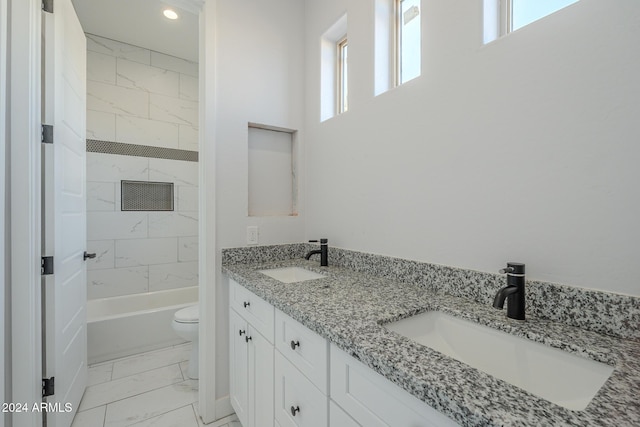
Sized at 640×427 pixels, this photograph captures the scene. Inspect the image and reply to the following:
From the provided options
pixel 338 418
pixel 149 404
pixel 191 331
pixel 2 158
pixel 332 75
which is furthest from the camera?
pixel 191 331

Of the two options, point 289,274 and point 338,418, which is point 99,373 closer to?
point 289,274

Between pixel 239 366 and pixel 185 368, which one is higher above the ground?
pixel 239 366

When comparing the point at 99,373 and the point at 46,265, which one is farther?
the point at 99,373

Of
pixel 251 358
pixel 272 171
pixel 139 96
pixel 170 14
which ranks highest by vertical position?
pixel 170 14

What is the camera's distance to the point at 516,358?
0.76 m

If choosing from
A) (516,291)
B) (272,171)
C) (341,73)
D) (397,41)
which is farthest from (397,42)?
(516,291)

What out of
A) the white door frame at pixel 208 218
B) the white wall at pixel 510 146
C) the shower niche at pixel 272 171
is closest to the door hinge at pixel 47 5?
the white door frame at pixel 208 218

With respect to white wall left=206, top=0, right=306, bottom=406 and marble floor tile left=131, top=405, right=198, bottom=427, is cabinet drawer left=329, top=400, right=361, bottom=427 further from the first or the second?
marble floor tile left=131, top=405, right=198, bottom=427

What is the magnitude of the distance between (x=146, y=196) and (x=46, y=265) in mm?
1780

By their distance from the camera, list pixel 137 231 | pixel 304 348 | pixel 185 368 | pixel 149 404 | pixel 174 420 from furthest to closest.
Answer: pixel 137 231 → pixel 185 368 → pixel 149 404 → pixel 174 420 → pixel 304 348

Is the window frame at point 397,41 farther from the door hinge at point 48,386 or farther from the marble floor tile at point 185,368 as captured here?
the marble floor tile at point 185,368

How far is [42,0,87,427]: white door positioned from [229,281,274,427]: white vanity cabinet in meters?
0.84

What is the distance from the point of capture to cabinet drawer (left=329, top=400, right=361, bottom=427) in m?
0.72

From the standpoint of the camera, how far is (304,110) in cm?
203
